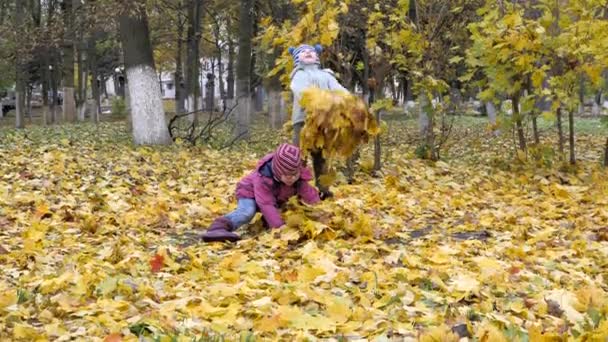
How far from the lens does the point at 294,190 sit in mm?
6289

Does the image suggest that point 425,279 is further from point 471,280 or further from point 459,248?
point 459,248

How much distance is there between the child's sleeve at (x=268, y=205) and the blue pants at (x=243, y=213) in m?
0.06

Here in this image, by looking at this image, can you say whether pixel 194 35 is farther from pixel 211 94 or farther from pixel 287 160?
pixel 287 160

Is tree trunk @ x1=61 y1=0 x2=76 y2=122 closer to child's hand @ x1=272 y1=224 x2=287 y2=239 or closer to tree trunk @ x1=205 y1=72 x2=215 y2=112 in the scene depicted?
tree trunk @ x1=205 y1=72 x2=215 y2=112

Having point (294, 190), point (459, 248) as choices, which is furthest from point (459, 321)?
point (294, 190)

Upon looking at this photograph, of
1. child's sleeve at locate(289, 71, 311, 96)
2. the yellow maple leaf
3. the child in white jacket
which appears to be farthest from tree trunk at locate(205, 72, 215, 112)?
the yellow maple leaf

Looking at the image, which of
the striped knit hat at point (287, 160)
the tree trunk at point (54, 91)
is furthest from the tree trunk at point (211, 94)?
the striped knit hat at point (287, 160)

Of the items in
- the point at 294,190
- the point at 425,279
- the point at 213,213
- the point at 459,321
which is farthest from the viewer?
the point at 213,213

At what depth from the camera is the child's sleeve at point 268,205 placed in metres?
6.06

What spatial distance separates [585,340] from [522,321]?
408mm

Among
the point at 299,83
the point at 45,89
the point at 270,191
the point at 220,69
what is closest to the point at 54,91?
the point at 45,89

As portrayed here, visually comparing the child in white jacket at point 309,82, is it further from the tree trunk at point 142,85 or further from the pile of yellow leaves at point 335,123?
the tree trunk at point 142,85

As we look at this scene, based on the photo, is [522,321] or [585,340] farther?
[522,321]

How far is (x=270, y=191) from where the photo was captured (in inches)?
245
